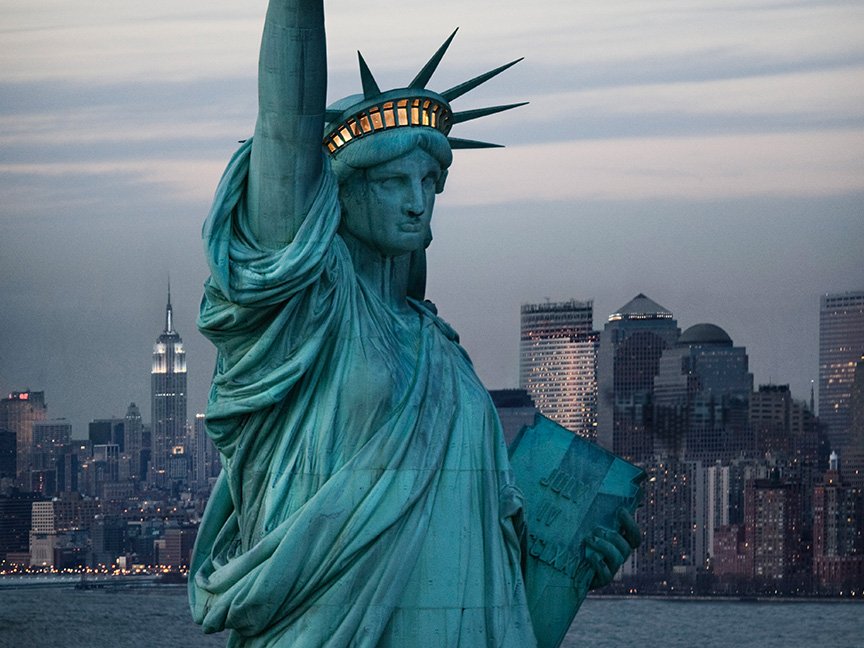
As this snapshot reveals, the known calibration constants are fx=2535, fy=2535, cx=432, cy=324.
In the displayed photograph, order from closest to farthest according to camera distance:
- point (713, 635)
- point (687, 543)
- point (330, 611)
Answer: point (330, 611) → point (713, 635) → point (687, 543)

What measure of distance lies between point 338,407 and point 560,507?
0.96 m

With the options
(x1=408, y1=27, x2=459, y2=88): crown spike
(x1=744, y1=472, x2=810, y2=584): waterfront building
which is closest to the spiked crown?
(x1=408, y1=27, x2=459, y2=88): crown spike

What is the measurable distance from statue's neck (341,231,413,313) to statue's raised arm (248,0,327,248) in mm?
430

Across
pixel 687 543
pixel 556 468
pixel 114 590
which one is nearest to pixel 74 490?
pixel 114 590

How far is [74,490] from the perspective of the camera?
71500 mm

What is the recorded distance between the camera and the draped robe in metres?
8.10

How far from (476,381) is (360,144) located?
90cm

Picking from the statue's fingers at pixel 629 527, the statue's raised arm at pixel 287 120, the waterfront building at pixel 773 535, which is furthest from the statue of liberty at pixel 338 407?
the waterfront building at pixel 773 535

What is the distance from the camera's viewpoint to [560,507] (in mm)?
8672

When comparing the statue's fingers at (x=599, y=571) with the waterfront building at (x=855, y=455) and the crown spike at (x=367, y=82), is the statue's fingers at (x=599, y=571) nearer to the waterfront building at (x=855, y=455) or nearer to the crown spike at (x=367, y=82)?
the crown spike at (x=367, y=82)

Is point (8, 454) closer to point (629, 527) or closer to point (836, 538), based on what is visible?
point (836, 538)

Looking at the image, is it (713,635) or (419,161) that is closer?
(419,161)

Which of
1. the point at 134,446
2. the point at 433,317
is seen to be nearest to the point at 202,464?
the point at 134,446

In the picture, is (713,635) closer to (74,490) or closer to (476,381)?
(74,490)
